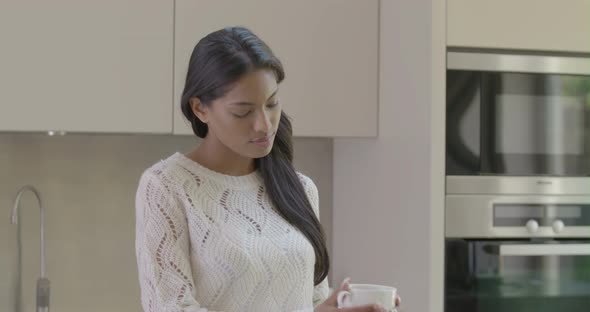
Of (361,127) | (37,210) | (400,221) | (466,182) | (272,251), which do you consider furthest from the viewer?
(37,210)

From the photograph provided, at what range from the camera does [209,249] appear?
4.73 ft

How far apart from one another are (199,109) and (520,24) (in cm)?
105

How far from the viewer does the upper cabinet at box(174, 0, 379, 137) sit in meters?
2.46

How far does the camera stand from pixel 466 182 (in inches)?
86.5

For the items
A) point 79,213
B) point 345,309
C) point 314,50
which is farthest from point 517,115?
point 79,213

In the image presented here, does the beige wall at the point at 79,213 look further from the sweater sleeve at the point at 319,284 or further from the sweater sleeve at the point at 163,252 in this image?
the sweater sleeve at the point at 163,252

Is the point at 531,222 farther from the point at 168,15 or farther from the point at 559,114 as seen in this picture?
the point at 168,15

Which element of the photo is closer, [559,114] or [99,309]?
[559,114]

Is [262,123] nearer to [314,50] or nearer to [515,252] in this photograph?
[515,252]

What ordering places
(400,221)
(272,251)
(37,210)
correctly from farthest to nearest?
(37,210)
(400,221)
(272,251)

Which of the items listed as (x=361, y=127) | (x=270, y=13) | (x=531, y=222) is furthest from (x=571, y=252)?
(x=270, y=13)

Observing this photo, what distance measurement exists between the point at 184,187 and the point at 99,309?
1.45m

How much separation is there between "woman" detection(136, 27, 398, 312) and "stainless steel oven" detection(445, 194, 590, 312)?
0.75 metres

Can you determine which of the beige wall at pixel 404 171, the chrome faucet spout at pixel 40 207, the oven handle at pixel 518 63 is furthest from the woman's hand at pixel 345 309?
the chrome faucet spout at pixel 40 207
